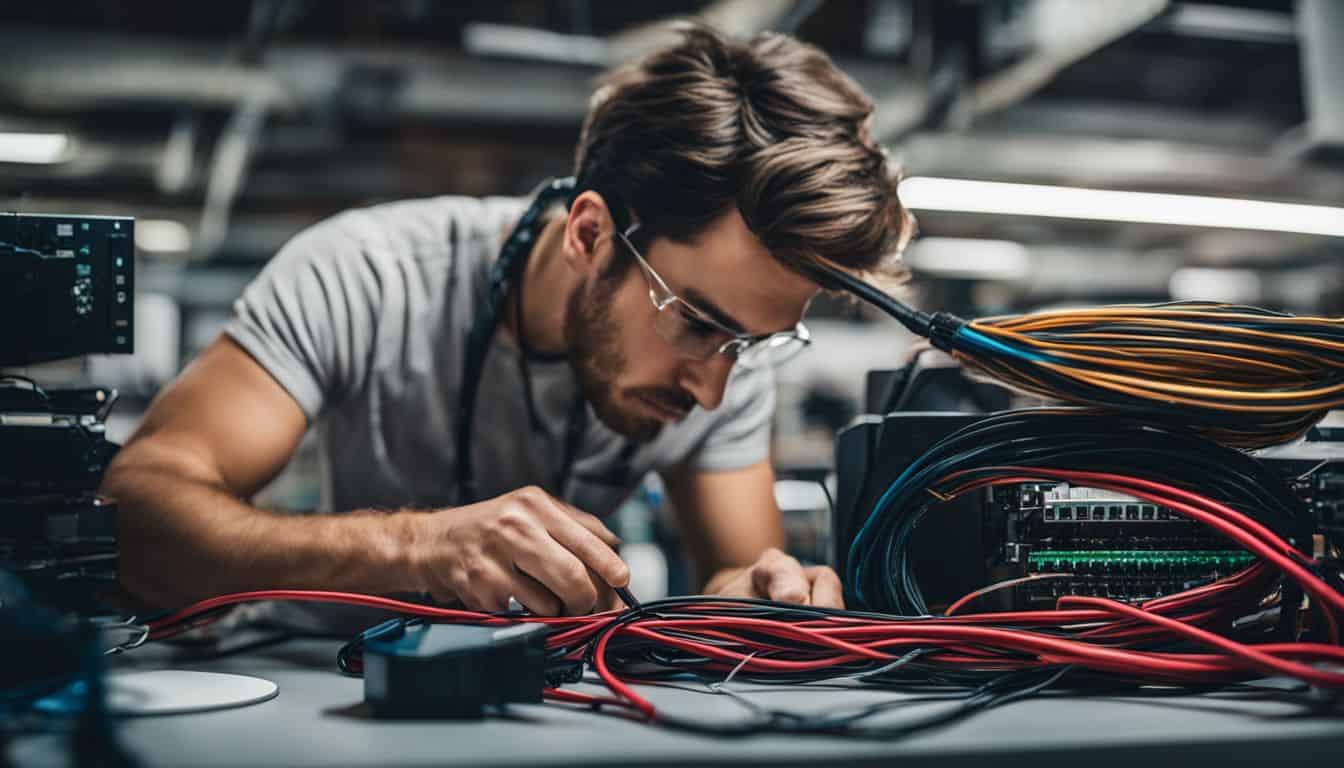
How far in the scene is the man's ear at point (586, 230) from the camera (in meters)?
1.11

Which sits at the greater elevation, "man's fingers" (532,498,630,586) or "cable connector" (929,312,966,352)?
"cable connector" (929,312,966,352)

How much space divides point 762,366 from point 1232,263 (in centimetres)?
839

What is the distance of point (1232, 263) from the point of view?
828 cm

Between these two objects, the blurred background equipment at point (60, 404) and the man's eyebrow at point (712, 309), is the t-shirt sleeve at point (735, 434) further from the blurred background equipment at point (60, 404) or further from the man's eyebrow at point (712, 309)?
the blurred background equipment at point (60, 404)

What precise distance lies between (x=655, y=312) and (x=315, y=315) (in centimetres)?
41

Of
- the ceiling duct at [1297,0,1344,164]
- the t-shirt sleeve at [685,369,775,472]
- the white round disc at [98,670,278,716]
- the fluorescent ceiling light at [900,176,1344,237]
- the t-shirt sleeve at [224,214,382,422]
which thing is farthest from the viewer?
the fluorescent ceiling light at [900,176,1344,237]

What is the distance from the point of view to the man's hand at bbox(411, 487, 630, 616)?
0.72 m

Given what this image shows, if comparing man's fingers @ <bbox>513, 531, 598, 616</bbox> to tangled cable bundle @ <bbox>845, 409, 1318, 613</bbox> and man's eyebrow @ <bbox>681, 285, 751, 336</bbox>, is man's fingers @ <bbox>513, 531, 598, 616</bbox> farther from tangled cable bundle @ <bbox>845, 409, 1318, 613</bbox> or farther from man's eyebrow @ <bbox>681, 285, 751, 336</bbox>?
man's eyebrow @ <bbox>681, 285, 751, 336</bbox>

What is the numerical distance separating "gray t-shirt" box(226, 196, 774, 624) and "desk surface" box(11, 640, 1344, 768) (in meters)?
0.71

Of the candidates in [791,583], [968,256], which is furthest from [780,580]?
[968,256]

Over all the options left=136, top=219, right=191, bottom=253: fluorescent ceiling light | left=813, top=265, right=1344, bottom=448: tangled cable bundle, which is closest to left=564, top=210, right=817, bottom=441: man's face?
left=813, top=265, right=1344, bottom=448: tangled cable bundle

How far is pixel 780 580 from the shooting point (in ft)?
2.99

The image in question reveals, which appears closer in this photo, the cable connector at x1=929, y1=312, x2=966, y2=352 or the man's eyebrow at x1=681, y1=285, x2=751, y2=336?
the cable connector at x1=929, y1=312, x2=966, y2=352

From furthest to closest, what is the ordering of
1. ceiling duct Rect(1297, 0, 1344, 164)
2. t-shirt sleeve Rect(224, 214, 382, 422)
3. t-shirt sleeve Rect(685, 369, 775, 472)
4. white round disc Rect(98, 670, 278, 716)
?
ceiling duct Rect(1297, 0, 1344, 164) → t-shirt sleeve Rect(685, 369, 775, 472) → t-shirt sleeve Rect(224, 214, 382, 422) → white round disc Rect(98, 670, 278, 716)
